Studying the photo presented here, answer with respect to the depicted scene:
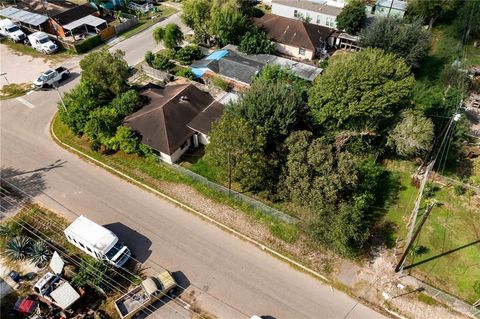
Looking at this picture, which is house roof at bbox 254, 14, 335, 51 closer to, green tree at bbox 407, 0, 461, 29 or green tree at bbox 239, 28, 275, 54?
green tree at bbox 239, 28, 275, 54

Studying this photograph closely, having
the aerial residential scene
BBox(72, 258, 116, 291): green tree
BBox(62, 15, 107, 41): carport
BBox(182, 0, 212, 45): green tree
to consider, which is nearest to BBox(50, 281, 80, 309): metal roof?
the aerial residential scene

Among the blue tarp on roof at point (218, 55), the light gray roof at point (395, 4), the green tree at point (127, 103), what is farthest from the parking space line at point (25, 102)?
the light gray roof at point (395, 4)

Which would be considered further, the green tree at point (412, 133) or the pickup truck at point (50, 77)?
the pickup truck at point (50, 77)

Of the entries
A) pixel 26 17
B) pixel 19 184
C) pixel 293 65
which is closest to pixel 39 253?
pixel 19 184

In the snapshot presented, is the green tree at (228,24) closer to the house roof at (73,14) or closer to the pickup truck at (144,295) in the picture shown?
the house roof at (73,14)

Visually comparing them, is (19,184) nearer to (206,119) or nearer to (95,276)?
(95,276)

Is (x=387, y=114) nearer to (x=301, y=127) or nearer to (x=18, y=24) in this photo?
(x=301, y=127)
